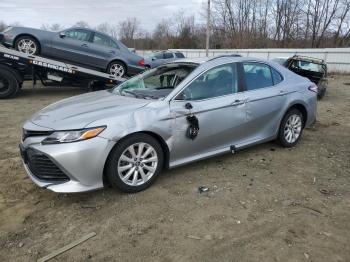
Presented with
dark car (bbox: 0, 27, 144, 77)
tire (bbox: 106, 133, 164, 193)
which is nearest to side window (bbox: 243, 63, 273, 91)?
tire (bbox: 106, 133, 164, 193)

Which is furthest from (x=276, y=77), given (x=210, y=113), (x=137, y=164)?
(x=137, y=164)

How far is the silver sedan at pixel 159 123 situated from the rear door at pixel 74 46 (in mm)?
6121

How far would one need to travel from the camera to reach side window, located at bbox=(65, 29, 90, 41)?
418 inches

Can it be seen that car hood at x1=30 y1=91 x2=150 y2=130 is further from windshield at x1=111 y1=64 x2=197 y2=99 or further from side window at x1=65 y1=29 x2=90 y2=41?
side window at x1=65 y1=29 x2=90 y2=41

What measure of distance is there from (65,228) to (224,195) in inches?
70.5

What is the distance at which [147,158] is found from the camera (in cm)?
413

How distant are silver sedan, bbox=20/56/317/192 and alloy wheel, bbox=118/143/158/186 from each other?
0.01m

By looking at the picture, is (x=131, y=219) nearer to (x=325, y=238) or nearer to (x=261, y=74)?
(x=325, y=238)

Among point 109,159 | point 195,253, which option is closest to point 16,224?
point 109,159

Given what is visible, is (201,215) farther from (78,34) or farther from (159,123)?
(78,34)

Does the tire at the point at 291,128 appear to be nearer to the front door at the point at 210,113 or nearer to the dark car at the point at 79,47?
the front door at the point at 210,113

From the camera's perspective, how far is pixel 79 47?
424 inches

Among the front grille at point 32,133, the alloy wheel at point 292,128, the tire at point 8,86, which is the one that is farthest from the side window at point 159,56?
the front grille at point 32,133

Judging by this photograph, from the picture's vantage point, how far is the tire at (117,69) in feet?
37.0
